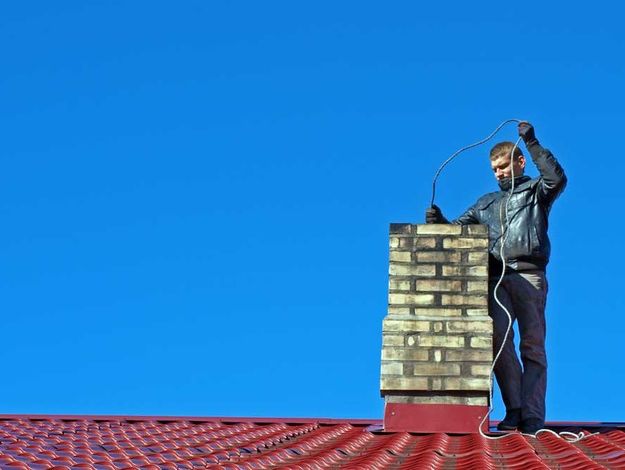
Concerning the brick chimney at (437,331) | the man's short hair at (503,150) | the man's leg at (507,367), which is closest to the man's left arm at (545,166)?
the man's short hair at (503,150)

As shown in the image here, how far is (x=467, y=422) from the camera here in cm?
806

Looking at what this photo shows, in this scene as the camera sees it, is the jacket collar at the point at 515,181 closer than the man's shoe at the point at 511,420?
No

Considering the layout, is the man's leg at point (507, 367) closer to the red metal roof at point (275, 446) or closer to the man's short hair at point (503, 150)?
the red metal roof at point (275, 446)

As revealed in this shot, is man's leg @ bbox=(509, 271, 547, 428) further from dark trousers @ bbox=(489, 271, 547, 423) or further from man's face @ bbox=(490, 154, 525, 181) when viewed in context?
man's face @ bbox=(490, 154, 525, 181)

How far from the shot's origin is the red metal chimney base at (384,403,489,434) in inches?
317

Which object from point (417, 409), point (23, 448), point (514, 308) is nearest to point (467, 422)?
point (417, 409)

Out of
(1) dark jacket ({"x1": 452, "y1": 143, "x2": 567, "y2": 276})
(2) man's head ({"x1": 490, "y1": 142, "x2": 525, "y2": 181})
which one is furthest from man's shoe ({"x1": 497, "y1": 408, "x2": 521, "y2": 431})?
(2) man's head ({"x1": 490, "y1": 142, "x2": 525, "y2": 181})

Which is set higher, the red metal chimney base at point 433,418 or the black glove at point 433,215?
the black glove at point 433,215

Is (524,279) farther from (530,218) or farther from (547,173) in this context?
(547,173)

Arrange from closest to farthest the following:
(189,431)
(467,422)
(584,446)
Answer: (584,446)
(467,422)
(189,431)

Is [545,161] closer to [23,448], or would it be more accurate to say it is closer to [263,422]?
[263,422]

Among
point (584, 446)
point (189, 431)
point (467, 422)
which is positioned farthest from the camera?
point (189, 431)

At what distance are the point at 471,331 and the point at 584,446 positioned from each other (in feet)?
3.98

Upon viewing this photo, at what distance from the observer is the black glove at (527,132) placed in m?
8.38
